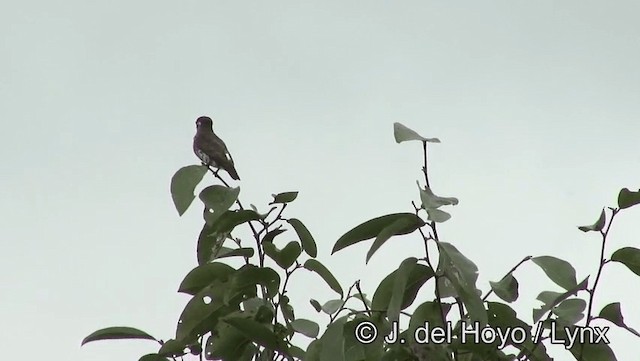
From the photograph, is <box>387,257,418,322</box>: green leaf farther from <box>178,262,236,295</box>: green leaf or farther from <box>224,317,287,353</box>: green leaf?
<box>178,262,236,295</box>: green leaf

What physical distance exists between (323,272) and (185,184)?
314mm

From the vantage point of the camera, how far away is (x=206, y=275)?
161cm

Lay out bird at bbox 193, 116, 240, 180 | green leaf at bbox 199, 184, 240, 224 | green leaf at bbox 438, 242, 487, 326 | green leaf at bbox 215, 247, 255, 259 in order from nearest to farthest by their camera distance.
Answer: green leaf at bbox 438, 242, 487, 326 → green leaf at bbox 199, 184, 240, 224 → green leaf at bbox 215, 247, 255, 259 → bird at bbox 193, 116, 240, 180

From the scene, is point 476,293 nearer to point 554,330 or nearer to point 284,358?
point 554,330

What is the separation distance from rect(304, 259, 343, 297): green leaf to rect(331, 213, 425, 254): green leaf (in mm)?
199

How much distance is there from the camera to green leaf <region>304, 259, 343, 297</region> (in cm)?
166

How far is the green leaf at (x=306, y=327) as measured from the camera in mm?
1600

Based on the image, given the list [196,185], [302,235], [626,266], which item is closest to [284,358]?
[302,235]

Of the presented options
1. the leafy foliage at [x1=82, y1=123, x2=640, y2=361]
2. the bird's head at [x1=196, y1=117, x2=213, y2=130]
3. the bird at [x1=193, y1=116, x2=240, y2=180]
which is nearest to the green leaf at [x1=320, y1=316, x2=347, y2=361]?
the leafy foliage at [x1=82, y1=123, x2=640, y2=361]

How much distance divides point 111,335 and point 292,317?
1.12ft

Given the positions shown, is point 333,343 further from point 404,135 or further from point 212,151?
point 212,151

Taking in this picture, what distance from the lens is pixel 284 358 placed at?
62.2 inches

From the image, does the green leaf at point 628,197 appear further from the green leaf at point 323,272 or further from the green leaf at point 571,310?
the green leaf at point 323,272

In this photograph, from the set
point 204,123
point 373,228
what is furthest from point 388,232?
point 204,123
